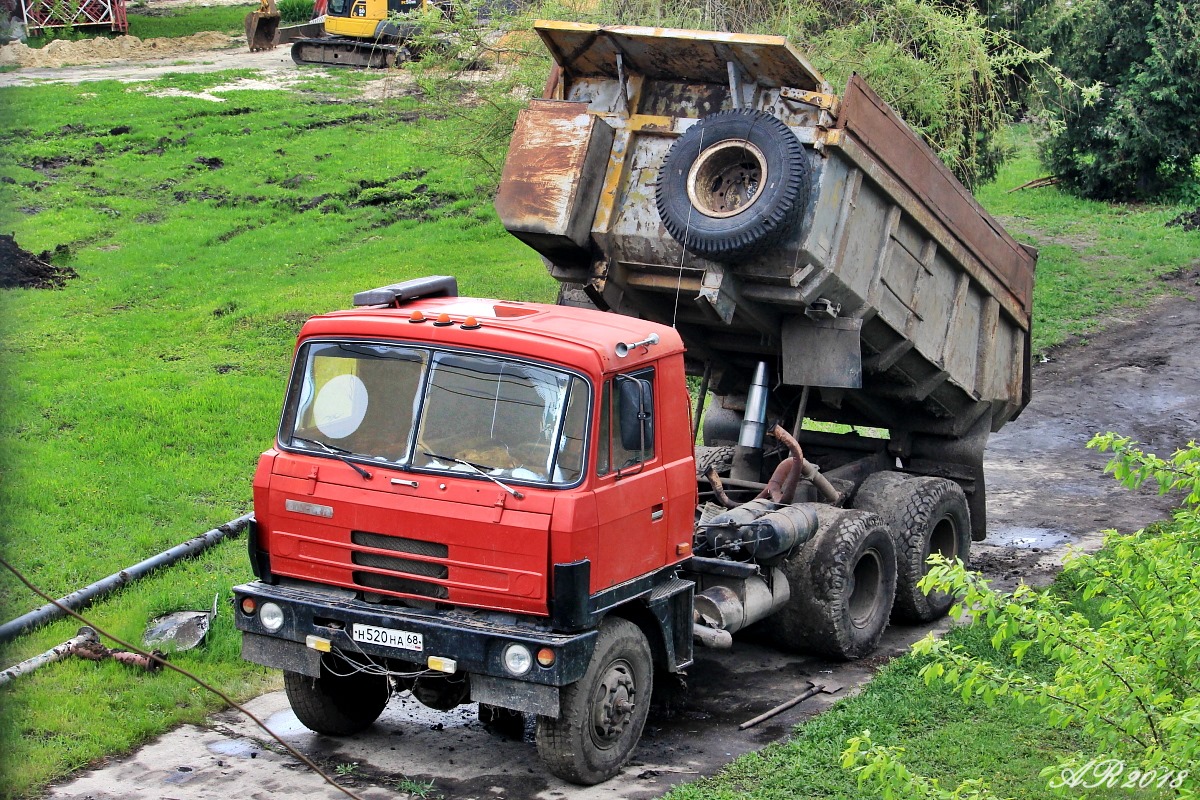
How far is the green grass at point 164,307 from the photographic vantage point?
26.1 feet

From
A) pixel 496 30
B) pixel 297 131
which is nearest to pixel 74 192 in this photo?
pixel 297 131

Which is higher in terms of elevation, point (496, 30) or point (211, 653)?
point (496, 30)

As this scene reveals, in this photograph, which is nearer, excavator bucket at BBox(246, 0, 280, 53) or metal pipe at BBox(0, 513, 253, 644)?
metal pipe at BBox(0, 513, 253, 644)

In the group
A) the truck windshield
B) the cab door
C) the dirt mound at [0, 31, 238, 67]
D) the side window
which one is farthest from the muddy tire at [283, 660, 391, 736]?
the dirt mound at [0, 31, 238, 67]

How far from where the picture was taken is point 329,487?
6.94 metres

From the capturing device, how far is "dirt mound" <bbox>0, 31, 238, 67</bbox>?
30453mm

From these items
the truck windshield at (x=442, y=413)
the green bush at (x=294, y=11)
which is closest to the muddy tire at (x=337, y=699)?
the truck windshield at (x=442, y=413)

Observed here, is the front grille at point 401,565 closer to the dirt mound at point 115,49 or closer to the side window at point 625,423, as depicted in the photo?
the side window at point 625,423

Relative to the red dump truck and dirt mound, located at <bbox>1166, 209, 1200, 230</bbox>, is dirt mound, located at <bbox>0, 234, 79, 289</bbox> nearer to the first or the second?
the red dump truck

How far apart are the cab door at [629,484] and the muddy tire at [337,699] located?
1.38m

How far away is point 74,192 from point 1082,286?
14.6 m

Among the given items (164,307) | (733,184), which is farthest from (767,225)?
(164,307)

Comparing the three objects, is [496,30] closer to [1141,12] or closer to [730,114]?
[730,114]

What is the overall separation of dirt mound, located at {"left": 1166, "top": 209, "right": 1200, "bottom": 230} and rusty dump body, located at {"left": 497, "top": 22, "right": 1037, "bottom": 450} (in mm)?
14549
